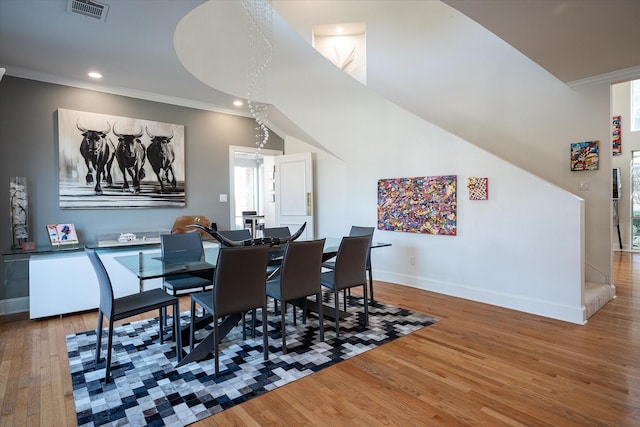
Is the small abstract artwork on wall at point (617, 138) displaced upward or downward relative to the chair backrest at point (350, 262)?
upward

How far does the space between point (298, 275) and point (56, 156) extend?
11.3 ft

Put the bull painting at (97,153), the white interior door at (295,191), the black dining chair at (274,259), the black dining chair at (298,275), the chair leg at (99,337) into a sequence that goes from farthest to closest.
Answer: the white interior door at (295,191) < the bull painting at (97,153) < the black dining chair at (274,259) < the black dining chair at (298,275) < the chair leg at (99,337)

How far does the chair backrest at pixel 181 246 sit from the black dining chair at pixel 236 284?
77cm

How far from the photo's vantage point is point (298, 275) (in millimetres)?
2818

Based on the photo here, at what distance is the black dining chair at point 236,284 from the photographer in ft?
7.70

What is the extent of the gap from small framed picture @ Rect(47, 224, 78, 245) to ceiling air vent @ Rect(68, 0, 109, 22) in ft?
8.34

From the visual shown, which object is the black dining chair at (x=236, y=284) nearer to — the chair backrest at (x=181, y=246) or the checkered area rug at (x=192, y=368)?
the checkered area rug at (x=192, y=368)

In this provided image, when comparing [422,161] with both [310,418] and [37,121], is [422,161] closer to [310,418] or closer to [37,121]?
[310,418]

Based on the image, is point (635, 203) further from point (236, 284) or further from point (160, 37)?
point (160, 37)

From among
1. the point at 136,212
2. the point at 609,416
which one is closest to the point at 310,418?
the point at 609,416

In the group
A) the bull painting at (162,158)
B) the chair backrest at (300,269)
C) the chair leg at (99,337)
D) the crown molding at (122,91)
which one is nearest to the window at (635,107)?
the crown molding at (122,91)

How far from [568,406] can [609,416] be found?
188 millimetres

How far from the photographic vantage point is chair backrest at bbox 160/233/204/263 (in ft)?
10.7

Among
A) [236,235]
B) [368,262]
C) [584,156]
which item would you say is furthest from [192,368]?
[584,156]
